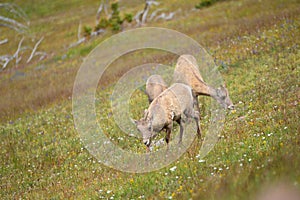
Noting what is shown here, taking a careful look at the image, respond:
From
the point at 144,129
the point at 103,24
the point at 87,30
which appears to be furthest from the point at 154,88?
the point at 103,24

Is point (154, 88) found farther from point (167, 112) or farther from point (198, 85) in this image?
point (167, 112)

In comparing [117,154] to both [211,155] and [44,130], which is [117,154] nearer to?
[211,155]

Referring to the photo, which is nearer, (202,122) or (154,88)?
(202,122)

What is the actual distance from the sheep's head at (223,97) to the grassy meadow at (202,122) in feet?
1.18

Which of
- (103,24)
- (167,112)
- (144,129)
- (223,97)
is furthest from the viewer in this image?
(103,24)

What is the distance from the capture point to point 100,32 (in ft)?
126

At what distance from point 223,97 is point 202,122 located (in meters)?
0.96

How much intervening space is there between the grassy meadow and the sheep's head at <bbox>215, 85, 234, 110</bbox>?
1.18 ft

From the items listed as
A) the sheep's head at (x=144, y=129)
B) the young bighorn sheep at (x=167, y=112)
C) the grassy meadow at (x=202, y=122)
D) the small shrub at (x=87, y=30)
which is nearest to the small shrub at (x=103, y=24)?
the small shrub at (x=87, y=30)

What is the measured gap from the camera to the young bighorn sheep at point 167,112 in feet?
32.1

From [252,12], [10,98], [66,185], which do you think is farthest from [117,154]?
[252,12]

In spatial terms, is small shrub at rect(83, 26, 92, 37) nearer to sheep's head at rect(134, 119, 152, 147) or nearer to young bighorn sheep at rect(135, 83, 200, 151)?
young bighorn sheep at rect(135, 83, 200, 151)

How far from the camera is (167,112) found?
34.8ft

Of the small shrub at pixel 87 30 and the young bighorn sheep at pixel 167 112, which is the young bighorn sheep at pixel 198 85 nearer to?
the young bighorn sheep at pixel 167 112
